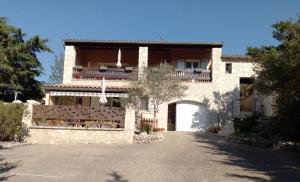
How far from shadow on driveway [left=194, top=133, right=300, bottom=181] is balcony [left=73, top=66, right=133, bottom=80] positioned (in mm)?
13671

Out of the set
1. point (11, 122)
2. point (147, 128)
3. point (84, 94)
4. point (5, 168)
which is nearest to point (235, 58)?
point (147, 128)

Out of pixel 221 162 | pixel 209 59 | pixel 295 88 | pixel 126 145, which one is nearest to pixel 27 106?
pixel 126 145

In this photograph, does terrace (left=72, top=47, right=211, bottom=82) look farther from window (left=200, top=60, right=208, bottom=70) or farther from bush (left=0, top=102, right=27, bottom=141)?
bush (left=0, top=102, right=27, bottom=141)

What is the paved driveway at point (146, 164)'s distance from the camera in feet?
41.9

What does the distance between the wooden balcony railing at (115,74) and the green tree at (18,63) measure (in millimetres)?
3653

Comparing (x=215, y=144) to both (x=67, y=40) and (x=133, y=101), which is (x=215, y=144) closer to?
(x=133, y=101)

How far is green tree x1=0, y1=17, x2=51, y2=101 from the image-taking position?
106 ft

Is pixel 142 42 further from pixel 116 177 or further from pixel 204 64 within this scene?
pixel 116 177

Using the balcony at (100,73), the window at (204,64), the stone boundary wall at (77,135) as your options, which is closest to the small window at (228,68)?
the window at (204,64)

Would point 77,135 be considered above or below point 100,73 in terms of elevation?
below

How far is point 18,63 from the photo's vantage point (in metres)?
33.9

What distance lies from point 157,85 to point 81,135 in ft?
23.3

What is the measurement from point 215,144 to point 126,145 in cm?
523

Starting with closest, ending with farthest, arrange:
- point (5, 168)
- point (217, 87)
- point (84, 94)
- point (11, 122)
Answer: point (5, 168), point (11, 122), point (84, 94), point (217, 87)
